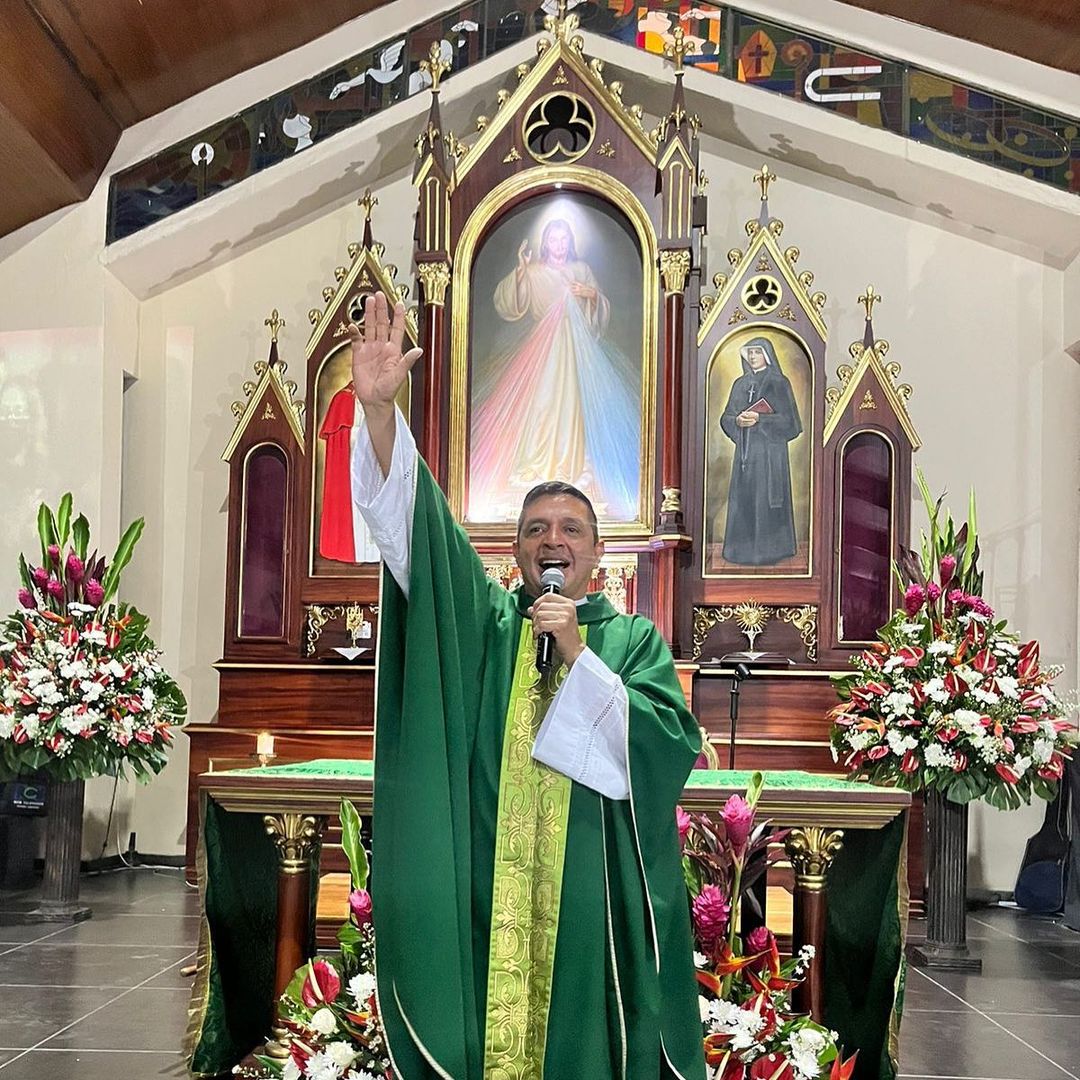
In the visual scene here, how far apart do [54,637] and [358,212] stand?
3559 millimetres

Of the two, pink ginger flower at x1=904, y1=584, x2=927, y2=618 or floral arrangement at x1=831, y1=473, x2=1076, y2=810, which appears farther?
pink ginger flower at x1=904, y1=584, x2=927, y2=618

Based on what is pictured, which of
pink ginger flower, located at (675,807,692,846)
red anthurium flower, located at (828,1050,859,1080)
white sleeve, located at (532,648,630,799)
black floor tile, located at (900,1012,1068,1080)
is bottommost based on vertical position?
black floor tile, located at (900,1012,1068,1080)

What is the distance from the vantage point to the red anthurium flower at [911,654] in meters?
5.97

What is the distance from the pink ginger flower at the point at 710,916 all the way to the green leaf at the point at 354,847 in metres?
0.89

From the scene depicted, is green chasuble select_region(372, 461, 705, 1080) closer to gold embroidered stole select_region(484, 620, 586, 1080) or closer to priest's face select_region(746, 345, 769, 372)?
gold embroidered stole select_region(484, 620, 586, 1080)

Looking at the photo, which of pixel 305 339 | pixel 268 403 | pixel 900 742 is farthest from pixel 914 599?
pixel 305 339

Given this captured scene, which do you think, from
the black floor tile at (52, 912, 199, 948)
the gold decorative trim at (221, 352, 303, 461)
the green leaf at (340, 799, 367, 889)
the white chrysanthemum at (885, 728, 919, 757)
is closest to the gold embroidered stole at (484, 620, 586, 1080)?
the green leaf at (340, 799, 367, 889)

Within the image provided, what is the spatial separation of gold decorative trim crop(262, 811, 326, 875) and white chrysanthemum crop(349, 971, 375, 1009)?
62 cm

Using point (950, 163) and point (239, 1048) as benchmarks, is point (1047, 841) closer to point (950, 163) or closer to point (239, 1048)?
point (950, 163)

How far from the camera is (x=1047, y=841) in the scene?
7.52 metres

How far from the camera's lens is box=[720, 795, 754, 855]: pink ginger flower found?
12.0 feet

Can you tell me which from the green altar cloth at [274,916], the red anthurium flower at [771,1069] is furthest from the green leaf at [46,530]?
the red anthurium flower at [771,1069]

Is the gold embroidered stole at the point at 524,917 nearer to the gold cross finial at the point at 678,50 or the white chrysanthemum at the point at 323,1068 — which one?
the white chrysanthemum at the point at 323,1068

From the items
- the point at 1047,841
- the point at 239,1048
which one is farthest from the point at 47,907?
the point at 1047,841
